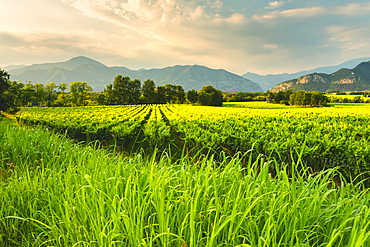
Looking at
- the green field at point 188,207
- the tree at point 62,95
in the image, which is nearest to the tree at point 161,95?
the tree at point 62,95

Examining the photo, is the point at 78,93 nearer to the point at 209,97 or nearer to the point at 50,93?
the point at 50,93

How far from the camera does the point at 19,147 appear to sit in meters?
4.16

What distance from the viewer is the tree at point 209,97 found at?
292 feet

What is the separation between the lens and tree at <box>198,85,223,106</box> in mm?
89062

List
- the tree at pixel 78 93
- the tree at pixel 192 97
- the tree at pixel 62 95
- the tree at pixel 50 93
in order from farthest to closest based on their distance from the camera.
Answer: the tree at pixel 62 95 → the tree at pixel 78 93 → the tree at pixel 50 93 → the tree at pixel 192 97

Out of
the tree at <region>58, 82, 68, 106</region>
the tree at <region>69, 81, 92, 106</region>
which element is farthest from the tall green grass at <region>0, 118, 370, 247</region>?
the tree at <region>58, 82, 68, 106</region>

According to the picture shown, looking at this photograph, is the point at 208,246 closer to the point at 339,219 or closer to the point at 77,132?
the point at 339,219

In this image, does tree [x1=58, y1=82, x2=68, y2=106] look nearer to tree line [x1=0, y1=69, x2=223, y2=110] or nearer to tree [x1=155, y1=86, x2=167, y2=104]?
tree line [x1=0, y1=69, x2=223, y2=110]

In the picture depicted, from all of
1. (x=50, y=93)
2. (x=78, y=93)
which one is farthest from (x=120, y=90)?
(x=50, y=93)

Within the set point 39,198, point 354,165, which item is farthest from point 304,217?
point 354,165

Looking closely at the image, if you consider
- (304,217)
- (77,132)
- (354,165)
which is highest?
(304,217)

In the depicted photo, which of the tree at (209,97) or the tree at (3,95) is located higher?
the tree at (209,97)

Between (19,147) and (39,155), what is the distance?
0.58 m

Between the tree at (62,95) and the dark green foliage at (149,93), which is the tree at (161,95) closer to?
the dark green foliage at (149,93)
